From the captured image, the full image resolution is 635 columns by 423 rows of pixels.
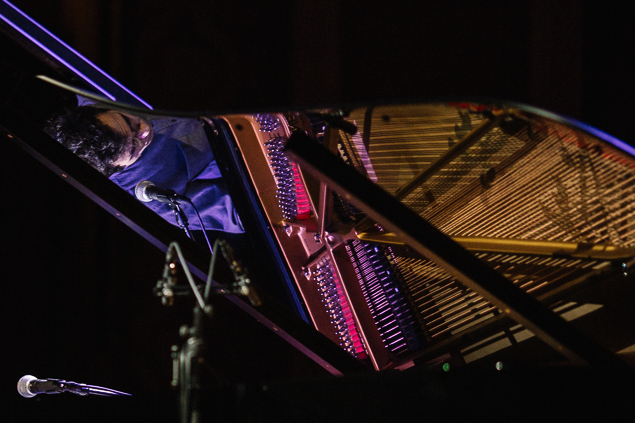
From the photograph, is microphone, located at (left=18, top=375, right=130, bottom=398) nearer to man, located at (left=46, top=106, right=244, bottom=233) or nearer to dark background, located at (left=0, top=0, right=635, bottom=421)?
man, located at (left=46, top=106, right=244, bottom=233)

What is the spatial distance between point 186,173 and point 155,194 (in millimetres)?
171

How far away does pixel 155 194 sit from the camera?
200 cm

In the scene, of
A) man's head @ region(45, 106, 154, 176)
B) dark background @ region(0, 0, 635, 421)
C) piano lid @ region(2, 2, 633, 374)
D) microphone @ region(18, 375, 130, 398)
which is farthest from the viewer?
dark background @ region(0, 0, 635, 421)

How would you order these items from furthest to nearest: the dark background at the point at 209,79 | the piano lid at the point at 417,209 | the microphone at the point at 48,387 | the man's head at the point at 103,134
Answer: the dark background at the point at 209,79, the man's head at the point at 103,134, the microphone at the point at 48,387, the piano lid at the point at 417,209

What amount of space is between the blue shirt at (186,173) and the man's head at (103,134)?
37mm

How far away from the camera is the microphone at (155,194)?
6.56ft

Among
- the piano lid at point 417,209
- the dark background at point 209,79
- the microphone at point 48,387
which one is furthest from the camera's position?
the dark background at point 209,79

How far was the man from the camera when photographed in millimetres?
1996

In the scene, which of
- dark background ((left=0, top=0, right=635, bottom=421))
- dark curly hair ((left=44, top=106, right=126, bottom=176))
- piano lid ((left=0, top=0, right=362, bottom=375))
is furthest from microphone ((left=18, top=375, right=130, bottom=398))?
dark background ((left=0, top=0, right=635, bottom=421))

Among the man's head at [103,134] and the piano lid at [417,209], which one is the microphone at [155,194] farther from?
the piano lid at [417,209]

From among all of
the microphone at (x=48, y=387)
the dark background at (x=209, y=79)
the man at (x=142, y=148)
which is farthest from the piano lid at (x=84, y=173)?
the dark background at (x=209, y=79)

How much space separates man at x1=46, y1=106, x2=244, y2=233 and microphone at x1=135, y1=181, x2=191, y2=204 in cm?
4

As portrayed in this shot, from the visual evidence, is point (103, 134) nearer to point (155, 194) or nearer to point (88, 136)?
point (88, 136)

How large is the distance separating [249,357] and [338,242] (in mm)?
1414
